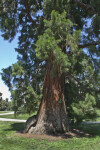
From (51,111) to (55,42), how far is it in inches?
116

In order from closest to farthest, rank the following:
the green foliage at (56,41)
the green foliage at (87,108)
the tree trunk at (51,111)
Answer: the green foliage at (56,41) → the green foliage at (87,108) → the tree trunk at (51,111)

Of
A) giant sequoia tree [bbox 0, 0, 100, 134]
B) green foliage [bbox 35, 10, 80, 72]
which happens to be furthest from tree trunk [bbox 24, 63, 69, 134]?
green foliage [bbox 35, 10, 80, 72]

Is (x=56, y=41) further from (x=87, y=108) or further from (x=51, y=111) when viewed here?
(x=51, y=111)

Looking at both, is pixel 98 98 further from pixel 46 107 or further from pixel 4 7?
pixel 4 7

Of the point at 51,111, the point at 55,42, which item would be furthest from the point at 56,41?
the point at 51,111

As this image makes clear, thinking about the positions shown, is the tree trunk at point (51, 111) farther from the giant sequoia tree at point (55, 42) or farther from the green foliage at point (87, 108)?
the green foliage at point (87, 108)

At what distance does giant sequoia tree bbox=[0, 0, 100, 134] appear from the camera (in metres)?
5.59

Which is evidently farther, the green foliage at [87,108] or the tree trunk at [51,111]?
the tree trunk at [51,111]

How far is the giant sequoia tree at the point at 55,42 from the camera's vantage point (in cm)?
559

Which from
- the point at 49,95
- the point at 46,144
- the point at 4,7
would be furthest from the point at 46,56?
the point at 4,7

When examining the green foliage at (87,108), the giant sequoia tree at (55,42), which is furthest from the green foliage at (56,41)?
the green foliage at (87,108)

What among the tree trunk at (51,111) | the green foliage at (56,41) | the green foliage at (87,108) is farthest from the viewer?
the tree trunk at (51,111)

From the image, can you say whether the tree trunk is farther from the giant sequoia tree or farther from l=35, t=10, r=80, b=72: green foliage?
l=35, t=10, r=80, b=72: green foliage

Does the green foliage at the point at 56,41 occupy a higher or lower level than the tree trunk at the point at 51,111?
higher
